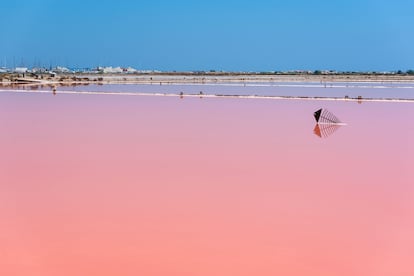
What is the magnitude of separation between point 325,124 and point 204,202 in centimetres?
880

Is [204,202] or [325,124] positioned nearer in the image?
[204,202]

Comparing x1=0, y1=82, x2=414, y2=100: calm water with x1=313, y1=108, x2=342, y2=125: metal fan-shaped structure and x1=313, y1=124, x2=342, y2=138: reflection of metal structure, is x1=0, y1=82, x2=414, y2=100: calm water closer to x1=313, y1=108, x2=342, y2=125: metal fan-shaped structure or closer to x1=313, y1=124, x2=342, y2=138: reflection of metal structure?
x1=313, y1=108, x2=342, y2=125: metal fan-shaped structure

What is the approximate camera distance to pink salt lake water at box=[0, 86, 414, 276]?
5.54 meters

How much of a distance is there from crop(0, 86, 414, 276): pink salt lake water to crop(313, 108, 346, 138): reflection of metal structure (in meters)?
0.76

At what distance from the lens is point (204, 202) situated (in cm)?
722

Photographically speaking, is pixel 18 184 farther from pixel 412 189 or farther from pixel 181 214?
pixel 412 189

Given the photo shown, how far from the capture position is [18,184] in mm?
7938

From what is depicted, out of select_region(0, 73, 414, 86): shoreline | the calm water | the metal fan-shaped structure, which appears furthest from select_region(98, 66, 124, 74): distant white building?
Answer: the metal fan-shaped structure

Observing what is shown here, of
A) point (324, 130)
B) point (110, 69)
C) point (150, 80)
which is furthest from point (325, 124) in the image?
point (110, 69)

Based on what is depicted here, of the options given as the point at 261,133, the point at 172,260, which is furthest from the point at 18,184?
the point at 261,133

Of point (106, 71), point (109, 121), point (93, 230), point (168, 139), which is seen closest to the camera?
point (93, 230)

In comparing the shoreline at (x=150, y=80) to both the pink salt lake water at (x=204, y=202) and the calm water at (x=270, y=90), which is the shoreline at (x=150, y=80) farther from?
the pink salt lake water at (x=204, y=202)

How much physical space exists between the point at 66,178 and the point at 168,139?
3.90 metres

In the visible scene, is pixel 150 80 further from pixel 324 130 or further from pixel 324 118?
pixel 324 130
